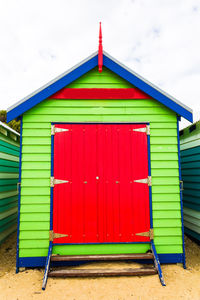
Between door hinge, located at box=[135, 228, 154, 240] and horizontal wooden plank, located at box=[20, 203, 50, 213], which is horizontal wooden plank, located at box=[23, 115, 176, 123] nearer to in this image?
horizontal wooden plank, located at box=[20, 203, 50, 213]

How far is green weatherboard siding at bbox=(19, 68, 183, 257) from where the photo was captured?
4.24m

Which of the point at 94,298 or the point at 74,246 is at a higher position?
the point at 74,246

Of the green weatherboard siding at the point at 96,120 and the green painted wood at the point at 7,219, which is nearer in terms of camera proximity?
the green weatherboard siding at the point at 96,120

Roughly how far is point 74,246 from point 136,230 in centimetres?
133

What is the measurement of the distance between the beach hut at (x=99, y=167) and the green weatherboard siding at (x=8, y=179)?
1.65m

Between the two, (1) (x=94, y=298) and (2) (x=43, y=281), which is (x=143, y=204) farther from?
(2) (x=43, y=281)

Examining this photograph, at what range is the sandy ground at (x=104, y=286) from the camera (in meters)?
3.28

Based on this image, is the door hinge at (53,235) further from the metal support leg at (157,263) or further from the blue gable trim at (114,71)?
the blue gable trim at (114,71)

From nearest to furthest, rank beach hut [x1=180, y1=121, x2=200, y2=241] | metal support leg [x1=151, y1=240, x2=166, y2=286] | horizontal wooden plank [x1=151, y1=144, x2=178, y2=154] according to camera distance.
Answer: metal support leg [x1=151, y1=240, x2=166, y2=286] < horizontal wooden plank [x1=151, y1=144, x2=178, y2=154] < beach hut [x1=180, y1=121, x2=200, y2=241]

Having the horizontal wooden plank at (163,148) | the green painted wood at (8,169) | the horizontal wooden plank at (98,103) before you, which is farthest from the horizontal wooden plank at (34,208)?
the horizontal wooden plank at (163,148)

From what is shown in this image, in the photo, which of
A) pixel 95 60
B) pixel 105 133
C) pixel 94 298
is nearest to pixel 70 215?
pixel 94 298

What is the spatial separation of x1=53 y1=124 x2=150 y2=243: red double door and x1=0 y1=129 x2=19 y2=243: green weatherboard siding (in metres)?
2.13

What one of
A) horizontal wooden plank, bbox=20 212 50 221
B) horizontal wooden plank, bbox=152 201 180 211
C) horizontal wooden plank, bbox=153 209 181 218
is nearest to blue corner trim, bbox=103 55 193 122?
horizontal wooden plank, bbox=152 201 180 211

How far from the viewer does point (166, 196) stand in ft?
14.5
